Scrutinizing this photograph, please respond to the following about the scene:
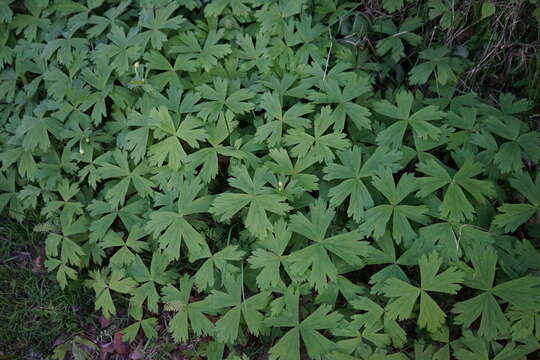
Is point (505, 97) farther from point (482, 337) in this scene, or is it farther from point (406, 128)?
point (482, 337)

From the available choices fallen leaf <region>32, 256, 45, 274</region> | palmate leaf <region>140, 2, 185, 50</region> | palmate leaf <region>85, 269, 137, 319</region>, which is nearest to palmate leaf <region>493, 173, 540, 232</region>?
palmate leaf <region>85, 269, 137, 319</region>

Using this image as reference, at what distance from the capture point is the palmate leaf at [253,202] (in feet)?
7.06

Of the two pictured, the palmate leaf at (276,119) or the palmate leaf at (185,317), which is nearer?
the palmate leaf at (185,317)

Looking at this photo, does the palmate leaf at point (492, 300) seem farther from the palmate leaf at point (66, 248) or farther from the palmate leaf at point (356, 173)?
the palmate leaf at point (66, 248)

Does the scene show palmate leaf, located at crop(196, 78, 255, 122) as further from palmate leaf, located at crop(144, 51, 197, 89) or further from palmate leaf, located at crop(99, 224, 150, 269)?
palmate leaf, located at crop(99, 224, 150, 269)

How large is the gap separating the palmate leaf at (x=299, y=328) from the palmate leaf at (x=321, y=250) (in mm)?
135

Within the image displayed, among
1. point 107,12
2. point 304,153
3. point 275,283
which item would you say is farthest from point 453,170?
point 107,12

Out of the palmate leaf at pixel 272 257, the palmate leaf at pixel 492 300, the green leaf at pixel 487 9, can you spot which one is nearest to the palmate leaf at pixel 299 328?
the palmate leaf at pixel 272 257

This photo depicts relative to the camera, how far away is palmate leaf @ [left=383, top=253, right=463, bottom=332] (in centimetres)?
196

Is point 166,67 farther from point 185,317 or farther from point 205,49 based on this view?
point 185,317

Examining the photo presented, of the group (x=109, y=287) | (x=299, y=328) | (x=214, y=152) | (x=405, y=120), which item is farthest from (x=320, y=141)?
(x=109, y=287)

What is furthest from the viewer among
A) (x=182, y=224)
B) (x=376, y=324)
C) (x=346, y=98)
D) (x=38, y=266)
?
(x=38, y=266)

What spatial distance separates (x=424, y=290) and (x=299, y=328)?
59 centimetres

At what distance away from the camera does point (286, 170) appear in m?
2.29
